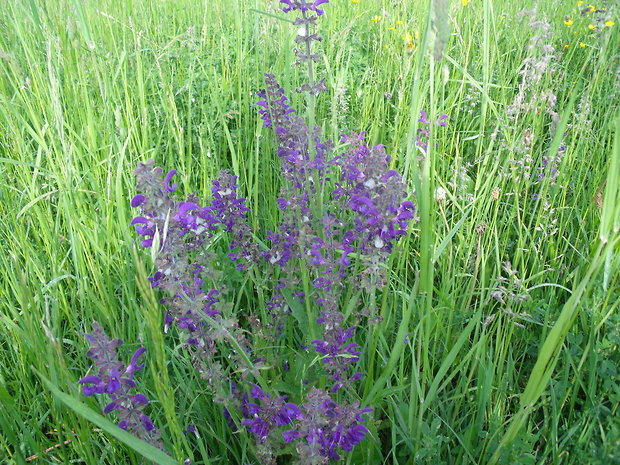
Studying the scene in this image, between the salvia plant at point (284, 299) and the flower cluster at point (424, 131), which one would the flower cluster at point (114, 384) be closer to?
the salvia plant at point (284, 299)

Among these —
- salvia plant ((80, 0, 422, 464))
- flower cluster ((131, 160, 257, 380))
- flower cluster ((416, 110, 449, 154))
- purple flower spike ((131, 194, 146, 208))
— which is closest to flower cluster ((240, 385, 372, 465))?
salvia plant ((80, 0, 422, 464))

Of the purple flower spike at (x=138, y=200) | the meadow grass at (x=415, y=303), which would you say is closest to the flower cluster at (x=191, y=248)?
the purple flower spike at (x=138, y=200)

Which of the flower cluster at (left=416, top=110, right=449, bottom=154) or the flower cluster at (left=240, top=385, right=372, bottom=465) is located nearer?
the flower cluster at (left=240, top=385, right=372, bottom=465)

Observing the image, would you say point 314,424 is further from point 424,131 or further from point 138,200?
point 424,131

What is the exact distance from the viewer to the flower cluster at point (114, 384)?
102 centimetres

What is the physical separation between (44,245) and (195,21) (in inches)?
105

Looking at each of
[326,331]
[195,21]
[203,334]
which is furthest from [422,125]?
[195,21]

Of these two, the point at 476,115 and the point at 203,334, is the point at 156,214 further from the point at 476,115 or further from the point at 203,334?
the point at 476,115

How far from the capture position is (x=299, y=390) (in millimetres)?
1455

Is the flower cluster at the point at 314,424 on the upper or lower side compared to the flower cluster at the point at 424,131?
lower

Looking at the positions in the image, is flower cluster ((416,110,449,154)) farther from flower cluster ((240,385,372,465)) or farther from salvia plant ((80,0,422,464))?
flower cluster ((240,385,372,465))

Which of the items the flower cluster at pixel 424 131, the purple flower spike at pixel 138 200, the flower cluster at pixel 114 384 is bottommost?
the flower cluster at pixel 114 384

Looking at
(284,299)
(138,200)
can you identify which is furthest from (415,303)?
(138,200)

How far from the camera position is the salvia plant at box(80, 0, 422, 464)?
110 cm
